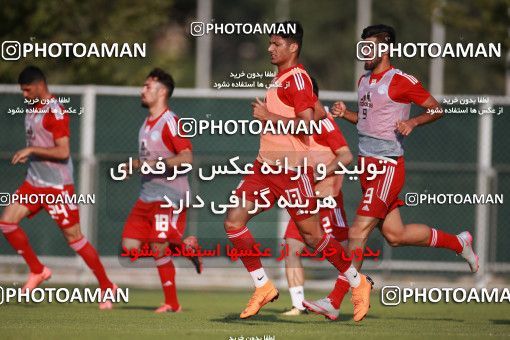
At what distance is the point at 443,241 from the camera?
39.8 feet

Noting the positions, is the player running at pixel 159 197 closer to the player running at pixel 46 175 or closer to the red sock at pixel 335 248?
the player running at pixel 46 175

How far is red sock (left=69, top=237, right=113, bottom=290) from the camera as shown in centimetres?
1319

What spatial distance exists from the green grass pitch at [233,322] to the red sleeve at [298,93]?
182 centimetres

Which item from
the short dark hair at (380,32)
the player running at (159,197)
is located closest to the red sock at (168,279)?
the player running at (159,197)

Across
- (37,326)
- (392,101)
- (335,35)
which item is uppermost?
(335,35)

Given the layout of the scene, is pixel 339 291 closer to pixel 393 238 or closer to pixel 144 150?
pixel 393 238

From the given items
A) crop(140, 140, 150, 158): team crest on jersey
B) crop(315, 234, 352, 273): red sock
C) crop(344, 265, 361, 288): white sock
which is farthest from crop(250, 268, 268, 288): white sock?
crop(140, 140, 150, 158): team crest on jersey

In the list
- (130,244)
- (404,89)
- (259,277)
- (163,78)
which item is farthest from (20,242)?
(404,89)

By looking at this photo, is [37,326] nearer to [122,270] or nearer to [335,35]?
[122,270]

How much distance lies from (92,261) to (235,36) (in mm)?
31100

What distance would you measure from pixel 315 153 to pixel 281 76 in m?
1.83

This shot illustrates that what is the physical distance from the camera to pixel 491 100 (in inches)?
681

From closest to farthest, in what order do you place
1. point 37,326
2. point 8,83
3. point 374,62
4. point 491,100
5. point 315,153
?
1. point 37,326
2. point 374,62
3. point 315,153
4. point 491,100
5. point 8,83

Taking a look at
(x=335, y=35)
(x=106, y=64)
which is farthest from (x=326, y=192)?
(x=335, y=35)
